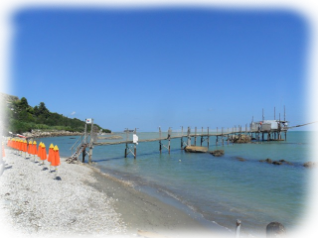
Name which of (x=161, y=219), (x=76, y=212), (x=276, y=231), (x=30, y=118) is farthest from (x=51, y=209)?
(x=30, y=118)

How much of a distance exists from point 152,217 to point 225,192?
18.2 feet

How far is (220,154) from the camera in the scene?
29.2m

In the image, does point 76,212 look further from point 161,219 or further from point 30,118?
point 30,118

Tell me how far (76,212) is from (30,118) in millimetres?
69331

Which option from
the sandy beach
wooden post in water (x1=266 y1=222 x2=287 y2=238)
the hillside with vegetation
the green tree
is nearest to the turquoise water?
the sandy beach

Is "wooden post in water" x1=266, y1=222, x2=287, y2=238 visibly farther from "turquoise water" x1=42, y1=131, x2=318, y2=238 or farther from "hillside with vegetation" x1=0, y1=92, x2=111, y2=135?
"hillside with vegetation" x1=0, y1=92, x2=111, y2=135

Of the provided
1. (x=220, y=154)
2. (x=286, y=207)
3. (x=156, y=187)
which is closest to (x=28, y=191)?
(x=156, y=187)

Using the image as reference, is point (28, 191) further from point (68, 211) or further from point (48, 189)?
point (68, 211)

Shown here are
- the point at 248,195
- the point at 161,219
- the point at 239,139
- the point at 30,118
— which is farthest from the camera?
the point at 30,118

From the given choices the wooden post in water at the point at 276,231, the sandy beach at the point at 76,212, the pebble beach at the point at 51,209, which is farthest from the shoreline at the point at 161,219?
the wooden post in water at the point at 276,231

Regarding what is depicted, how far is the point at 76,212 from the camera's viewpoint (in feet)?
24.0

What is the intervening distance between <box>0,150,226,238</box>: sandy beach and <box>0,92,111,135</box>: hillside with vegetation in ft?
122

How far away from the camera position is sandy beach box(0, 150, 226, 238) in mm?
5875

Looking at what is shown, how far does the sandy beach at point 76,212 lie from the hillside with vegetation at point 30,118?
3732cm
